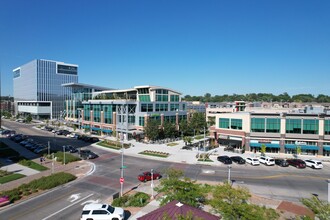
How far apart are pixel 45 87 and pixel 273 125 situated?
14323cm

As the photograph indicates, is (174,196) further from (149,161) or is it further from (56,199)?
(149,161)

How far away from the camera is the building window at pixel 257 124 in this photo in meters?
53.3

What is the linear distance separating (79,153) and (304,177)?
1763 inches

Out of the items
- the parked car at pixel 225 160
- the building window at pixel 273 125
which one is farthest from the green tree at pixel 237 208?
the building window at pixel 273 125

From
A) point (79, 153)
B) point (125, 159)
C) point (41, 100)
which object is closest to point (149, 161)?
point (125, 159)

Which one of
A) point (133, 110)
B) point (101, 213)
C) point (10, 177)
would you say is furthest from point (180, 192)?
point (133, 110)

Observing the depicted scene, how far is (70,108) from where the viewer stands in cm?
10744

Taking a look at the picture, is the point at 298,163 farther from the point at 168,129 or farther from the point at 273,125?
the point at 168,129

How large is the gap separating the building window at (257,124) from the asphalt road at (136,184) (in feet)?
43.0

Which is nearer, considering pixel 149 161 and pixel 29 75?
pixel 149 161

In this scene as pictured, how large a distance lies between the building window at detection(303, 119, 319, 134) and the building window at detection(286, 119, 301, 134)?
120cm

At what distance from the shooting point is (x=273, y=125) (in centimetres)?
5256

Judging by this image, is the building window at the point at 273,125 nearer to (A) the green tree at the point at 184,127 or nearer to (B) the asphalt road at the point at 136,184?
(B) the asphalt road at the point at 136,184

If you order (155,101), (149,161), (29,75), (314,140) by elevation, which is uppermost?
(29,75)
